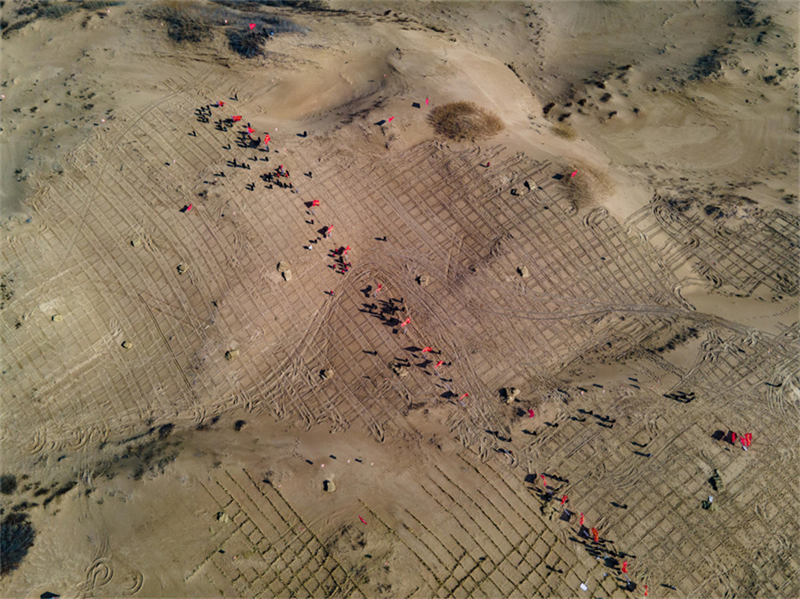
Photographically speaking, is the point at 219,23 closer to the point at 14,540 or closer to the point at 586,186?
the point at 586,186

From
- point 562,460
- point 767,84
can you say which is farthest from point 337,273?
point 767,84

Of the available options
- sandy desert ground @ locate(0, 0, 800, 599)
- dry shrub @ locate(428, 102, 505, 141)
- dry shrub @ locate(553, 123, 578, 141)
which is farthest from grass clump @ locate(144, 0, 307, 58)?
dry shrub @ locate(553, 123, 578, 141)

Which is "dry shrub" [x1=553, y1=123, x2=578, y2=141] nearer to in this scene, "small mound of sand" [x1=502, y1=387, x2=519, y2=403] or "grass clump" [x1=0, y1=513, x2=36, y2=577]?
"small mound of sand" [x1=502, y1=387, x2=519, y2=403]

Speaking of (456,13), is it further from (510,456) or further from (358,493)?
(358,493)

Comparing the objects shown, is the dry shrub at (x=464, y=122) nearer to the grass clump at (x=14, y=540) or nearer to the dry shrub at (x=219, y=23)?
the dry shrub at (x=219, y=23)

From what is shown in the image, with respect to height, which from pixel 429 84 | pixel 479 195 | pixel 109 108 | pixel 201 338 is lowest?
pixel 201 338

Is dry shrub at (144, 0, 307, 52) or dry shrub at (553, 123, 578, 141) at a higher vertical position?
dry shrub at (144, 0, 307, 52)

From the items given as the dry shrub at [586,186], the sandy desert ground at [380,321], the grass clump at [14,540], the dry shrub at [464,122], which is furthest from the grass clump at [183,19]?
the grass clump at [14,540]
